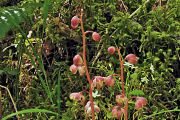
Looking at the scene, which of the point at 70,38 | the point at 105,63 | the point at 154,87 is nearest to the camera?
the point at 154,87

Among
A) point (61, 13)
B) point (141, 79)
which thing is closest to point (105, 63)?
point (141, 79)

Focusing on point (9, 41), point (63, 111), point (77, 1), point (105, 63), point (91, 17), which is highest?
point (77, 1)

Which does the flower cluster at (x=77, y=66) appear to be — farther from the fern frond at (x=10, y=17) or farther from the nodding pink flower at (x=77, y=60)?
the fern frond at (x=10, y=17)

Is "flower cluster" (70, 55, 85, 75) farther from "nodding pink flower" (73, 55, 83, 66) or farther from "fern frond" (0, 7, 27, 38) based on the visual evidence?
"fern frond" (0, 7, 27, 38)

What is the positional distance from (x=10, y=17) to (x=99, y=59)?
819 millimetres

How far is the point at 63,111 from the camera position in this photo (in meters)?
1.89

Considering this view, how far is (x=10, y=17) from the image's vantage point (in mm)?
1649

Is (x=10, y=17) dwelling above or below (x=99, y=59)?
above

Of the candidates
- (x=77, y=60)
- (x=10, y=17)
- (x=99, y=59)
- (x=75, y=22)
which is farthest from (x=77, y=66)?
(x=99, y=59)

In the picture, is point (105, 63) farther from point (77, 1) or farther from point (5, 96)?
point (5, 96)

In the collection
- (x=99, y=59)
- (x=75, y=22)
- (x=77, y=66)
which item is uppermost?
(x=75, y=22)

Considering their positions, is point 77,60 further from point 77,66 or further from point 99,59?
point 99,59

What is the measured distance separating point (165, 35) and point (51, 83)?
3.42 ft

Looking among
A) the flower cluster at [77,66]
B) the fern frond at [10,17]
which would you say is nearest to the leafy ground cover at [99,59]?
the fern frond at [10,17]
